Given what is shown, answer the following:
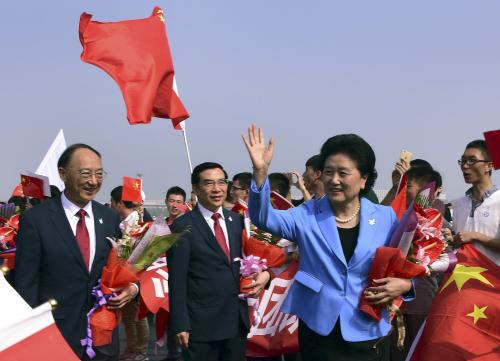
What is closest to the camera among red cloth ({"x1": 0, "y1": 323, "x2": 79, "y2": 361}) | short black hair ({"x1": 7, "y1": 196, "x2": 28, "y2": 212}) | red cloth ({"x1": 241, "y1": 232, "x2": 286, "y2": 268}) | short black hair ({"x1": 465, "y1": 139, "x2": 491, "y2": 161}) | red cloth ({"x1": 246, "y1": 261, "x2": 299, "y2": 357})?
red cloth ({"x1": 0, "y1": 323, "x2": 79, "y2": 361})

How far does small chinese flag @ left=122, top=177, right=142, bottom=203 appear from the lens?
975cm

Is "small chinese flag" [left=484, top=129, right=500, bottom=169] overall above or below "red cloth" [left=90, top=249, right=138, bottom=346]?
above

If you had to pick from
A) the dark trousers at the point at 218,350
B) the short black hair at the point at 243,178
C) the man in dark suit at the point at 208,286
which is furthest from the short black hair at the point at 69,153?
the short black hair at the point at 243,178

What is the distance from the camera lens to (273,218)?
3715mm

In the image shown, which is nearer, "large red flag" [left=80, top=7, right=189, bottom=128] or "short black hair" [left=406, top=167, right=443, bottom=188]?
"short black hair" [left=406, top=167, right=443, bottom=188]

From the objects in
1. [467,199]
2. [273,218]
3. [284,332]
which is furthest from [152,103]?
[273,218]

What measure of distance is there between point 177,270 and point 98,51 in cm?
397

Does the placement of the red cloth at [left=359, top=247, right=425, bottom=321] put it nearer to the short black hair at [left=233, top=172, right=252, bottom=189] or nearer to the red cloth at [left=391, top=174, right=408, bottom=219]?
the red cloth at [left=391, top=174, right=408, bottom=219]

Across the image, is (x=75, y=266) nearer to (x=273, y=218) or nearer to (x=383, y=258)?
(x=273, y=218)

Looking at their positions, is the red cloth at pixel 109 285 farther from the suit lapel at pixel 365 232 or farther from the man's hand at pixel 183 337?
the suit lapel at pixel 365 232

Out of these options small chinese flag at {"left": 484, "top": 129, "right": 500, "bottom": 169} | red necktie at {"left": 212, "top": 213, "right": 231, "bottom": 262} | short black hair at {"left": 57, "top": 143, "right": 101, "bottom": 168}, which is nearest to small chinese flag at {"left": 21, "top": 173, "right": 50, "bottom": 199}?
red necktie at {"left": 212, "top": 213, "right": 231, "bottom": 262}

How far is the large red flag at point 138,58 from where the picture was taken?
26.1ft

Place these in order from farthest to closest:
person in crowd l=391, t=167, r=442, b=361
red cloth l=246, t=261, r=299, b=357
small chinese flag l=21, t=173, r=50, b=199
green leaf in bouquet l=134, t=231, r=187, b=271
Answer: small chinese flag l=21, t=173, r=50, b=199 → red cloth l=246, t=261, r=299, b=357 → person in crowd l=391, t=167, r=442, b=361 → green leaf in bouquet l=134, t=231, r=187, b=271

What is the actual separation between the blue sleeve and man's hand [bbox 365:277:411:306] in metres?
0.56
